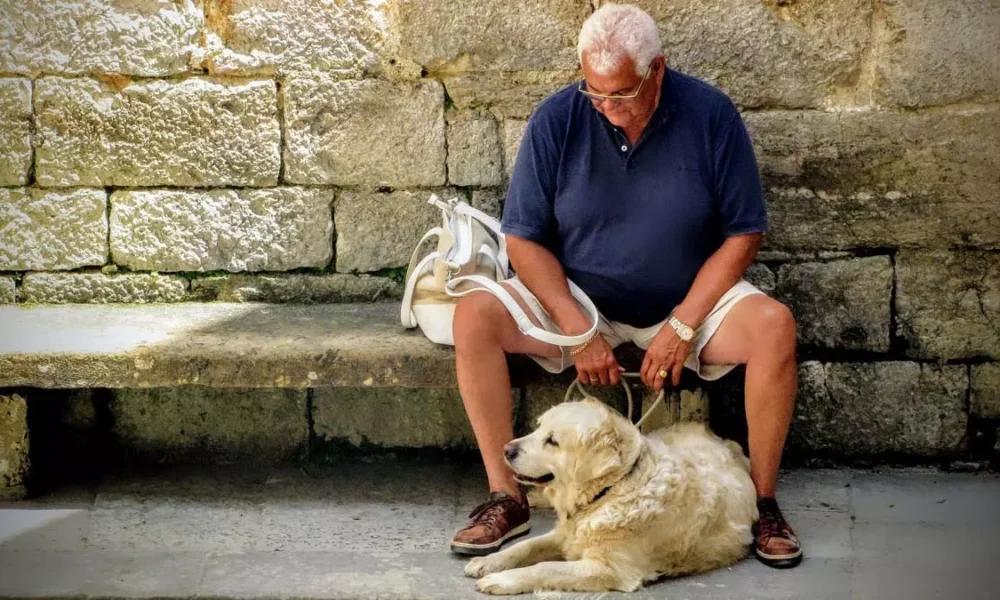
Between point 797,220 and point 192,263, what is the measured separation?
2488 mm

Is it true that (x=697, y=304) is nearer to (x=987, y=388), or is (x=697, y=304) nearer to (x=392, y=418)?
(x=987, y=388)

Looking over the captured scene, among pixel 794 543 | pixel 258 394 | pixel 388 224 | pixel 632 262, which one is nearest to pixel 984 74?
pixel 632 262

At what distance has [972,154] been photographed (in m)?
4.46

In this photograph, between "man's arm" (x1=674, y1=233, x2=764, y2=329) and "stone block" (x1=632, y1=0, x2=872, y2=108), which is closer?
"man's arm" (x1=674, y1=233, x2=764, y2=329)

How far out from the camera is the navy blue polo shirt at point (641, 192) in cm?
391

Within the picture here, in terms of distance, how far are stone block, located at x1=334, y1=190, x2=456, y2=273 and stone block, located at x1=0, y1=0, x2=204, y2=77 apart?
36.2 inches

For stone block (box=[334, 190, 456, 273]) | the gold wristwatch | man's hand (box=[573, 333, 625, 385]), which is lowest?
man's hand (box=[573, 333, 625, 385])

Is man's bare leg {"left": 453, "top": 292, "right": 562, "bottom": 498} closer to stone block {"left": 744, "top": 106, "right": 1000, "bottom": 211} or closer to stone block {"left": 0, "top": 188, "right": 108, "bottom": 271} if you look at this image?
stone block {"left": 744, "top": 106, "right": 1000, "bottom": 211}

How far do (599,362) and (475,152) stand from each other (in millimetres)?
1239

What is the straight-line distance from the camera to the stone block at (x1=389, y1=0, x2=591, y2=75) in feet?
15.0

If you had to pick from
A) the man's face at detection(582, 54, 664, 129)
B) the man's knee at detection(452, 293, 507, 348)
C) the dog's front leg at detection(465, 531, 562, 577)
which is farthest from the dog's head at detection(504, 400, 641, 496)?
the man's face at detection(582, 54, 664, 129)

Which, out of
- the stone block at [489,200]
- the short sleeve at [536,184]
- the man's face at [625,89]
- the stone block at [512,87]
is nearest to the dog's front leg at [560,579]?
the short sleeve at [536,184]

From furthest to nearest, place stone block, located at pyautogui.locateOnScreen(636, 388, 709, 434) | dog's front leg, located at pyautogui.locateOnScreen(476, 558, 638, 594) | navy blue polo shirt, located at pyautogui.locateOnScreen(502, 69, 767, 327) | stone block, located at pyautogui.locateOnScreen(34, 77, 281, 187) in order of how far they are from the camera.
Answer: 1. stone block, located at pyautogui.locateOnScreen(34, 77, 281, 187)
2. stone block, located at pyautogui.locateOnScreen(636, 388, 709, 434)
3. navy blue polo shirt, located at pyautogui.locateOnScreen(502, 69, 767, 327)
4. dog's front leg, located at pyautogui.locateOnScreen(476, 558, 638, 594)

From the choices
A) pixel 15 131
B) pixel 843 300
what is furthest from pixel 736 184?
pixel 15 131
